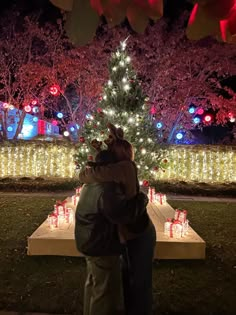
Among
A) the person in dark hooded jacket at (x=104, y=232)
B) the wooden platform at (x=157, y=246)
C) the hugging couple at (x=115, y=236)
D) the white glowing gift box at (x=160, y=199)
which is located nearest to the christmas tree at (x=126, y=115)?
the white glowing gift box at (x=160, y=199)

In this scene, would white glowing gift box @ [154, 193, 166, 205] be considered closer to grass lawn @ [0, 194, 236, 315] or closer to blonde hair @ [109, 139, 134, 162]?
grass lawn @ [0, 194, 236, 315]

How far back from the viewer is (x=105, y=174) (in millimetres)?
2744

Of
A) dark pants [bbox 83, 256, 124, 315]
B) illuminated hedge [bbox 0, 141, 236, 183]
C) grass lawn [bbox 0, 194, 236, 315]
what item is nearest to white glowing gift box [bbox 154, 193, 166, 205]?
grass lawn [bbox 0, 194, 236, 315]

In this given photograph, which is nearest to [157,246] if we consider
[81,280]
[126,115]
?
[81,280]

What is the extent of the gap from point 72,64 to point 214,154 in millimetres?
6718

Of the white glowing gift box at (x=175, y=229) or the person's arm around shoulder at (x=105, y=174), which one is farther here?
the white glowing gift box at (x=175, y=229)

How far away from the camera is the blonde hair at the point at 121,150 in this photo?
3014 mm

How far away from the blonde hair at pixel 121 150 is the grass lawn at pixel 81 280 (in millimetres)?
1853

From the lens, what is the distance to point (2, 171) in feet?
46.5

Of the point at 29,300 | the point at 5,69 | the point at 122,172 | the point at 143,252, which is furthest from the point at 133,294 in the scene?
the point at 5,69

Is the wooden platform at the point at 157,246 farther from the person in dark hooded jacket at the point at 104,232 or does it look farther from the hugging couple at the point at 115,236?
the person in dark hooded jacket at the point at 104,232

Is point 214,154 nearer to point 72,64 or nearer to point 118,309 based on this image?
point 72,64

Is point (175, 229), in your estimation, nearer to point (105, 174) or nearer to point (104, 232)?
point (104, 232)

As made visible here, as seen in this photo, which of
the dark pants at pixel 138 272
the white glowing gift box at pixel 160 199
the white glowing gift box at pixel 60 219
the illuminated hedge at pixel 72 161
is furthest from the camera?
the illuminated hedge at pixel 72 161
